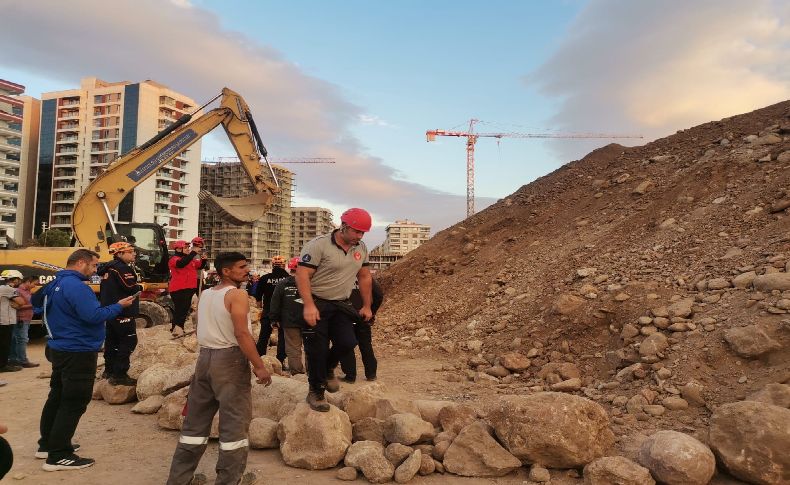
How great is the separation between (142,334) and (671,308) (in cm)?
818

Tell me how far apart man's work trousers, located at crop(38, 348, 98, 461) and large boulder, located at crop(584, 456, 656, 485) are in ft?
12.0

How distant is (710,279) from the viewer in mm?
6770

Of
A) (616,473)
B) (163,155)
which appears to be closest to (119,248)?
(616,473)

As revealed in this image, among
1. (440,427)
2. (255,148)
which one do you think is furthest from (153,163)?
(440,427)

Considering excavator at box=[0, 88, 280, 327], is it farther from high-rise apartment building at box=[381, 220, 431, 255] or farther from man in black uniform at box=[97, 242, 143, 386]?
high-rise apartment building at box=[381, 220, 431, 255]

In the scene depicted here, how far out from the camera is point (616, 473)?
339 cm

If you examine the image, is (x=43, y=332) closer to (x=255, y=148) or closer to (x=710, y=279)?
(x=255, y=148)

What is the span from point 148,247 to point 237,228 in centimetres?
8420

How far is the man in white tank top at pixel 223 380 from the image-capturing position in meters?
3.28

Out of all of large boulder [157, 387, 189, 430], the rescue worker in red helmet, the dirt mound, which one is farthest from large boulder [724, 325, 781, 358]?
the rescue worker in red helmet

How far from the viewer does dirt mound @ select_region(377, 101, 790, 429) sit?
214 inches

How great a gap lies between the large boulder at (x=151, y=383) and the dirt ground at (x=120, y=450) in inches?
9.3

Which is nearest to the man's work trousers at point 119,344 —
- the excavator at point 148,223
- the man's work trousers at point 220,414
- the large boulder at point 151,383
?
the large boulder at point 151,383

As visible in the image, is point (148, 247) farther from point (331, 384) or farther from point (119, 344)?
point (331, 384)
